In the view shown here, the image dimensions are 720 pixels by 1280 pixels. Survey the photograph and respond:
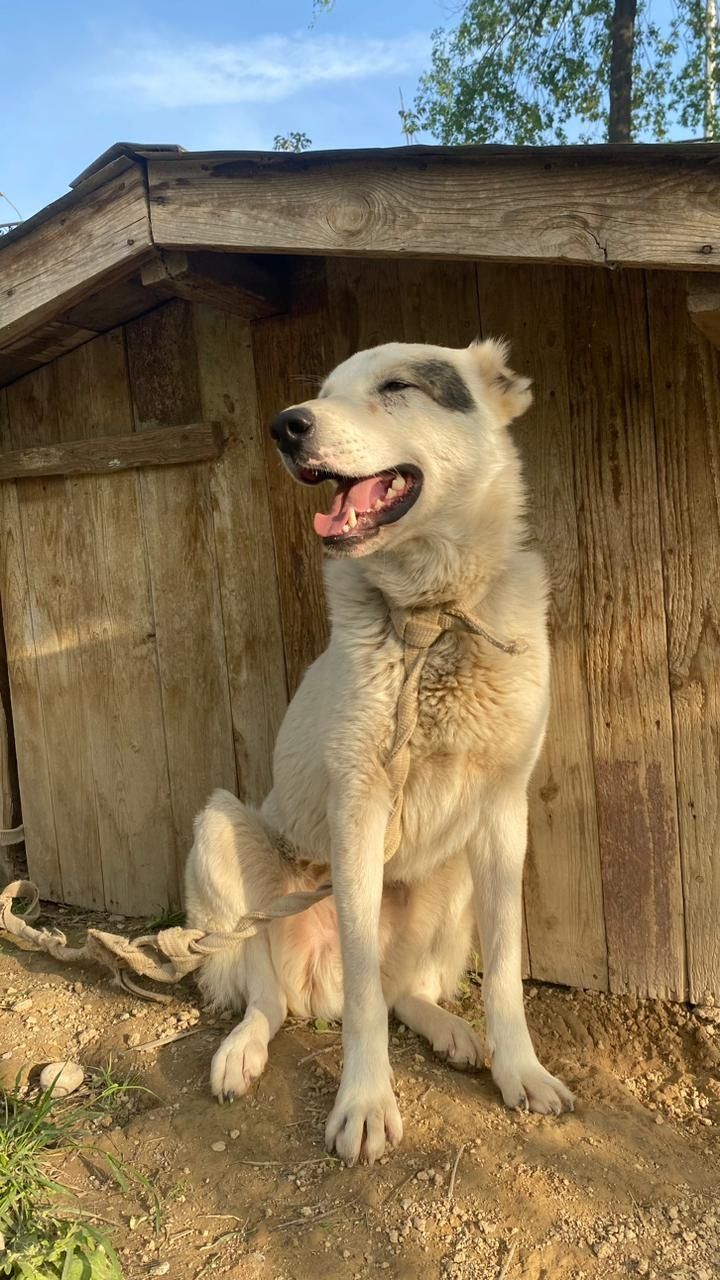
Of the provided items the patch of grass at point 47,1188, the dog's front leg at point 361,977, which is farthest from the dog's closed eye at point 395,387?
the patch of grass at point 47,1188

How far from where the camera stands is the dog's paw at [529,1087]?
2.26m

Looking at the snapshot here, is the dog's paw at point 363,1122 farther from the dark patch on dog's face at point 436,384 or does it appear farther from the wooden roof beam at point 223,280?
the wooden roof beam at point 223,280

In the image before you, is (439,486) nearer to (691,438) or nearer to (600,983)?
(691,438)

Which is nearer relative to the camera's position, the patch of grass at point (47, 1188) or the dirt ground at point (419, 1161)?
the patch of grass at point (47, 1188)

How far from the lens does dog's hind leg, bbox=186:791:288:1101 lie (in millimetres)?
2721

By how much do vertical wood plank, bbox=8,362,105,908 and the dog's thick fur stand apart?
1.44 m

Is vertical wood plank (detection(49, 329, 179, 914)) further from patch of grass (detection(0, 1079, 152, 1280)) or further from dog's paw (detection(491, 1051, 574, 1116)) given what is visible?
dog's paw (detection(491, 1051, 574, 1116))

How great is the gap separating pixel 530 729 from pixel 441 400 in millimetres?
980

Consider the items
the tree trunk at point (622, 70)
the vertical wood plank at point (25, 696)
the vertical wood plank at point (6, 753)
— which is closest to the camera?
the vertical wood plank at point (25, 696)

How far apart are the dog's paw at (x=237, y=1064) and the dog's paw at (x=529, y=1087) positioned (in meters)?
0.71

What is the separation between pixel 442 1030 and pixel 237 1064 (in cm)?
65

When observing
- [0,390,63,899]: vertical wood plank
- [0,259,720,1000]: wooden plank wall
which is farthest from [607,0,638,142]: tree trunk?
[0,390,63,899]: vertical wood plank

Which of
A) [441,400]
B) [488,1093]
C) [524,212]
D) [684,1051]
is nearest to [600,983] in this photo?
[684,1051]

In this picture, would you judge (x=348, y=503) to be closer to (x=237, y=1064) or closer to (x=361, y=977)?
(x=361, y=977)
